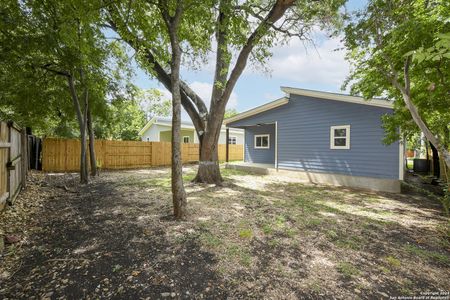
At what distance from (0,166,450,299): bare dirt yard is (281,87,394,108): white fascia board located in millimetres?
3565

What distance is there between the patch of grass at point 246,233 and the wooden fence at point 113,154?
10.6 meters

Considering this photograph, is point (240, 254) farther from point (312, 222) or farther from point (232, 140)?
point (232, 140)

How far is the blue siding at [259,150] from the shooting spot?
13141mm

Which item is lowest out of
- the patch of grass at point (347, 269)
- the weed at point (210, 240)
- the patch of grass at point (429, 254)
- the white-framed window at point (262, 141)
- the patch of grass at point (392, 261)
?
the patch of grass at point (429, 254)

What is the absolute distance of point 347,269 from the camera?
2711 mm

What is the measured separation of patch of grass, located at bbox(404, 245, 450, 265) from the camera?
3.05 metres

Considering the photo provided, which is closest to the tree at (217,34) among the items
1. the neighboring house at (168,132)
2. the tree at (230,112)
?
the neighboring house at (168,132)

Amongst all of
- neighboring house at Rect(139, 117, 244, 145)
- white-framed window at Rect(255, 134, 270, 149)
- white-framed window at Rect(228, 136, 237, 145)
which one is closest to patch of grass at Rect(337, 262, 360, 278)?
white-framed window at Rect(255, 134, 270, 149)

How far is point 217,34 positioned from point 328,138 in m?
6.10

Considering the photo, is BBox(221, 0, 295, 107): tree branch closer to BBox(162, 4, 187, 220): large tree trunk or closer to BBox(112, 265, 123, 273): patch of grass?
BBox(162, 4, 187, 220): large tree trunk

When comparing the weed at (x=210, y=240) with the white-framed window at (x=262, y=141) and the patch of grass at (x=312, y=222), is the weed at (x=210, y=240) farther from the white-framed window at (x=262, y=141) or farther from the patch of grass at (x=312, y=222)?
the white-framed window at (x=262, y=141)

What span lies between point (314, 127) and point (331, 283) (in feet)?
26.5

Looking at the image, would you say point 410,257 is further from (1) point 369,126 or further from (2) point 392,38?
(1) point 369,126

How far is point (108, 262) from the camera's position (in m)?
2.71
